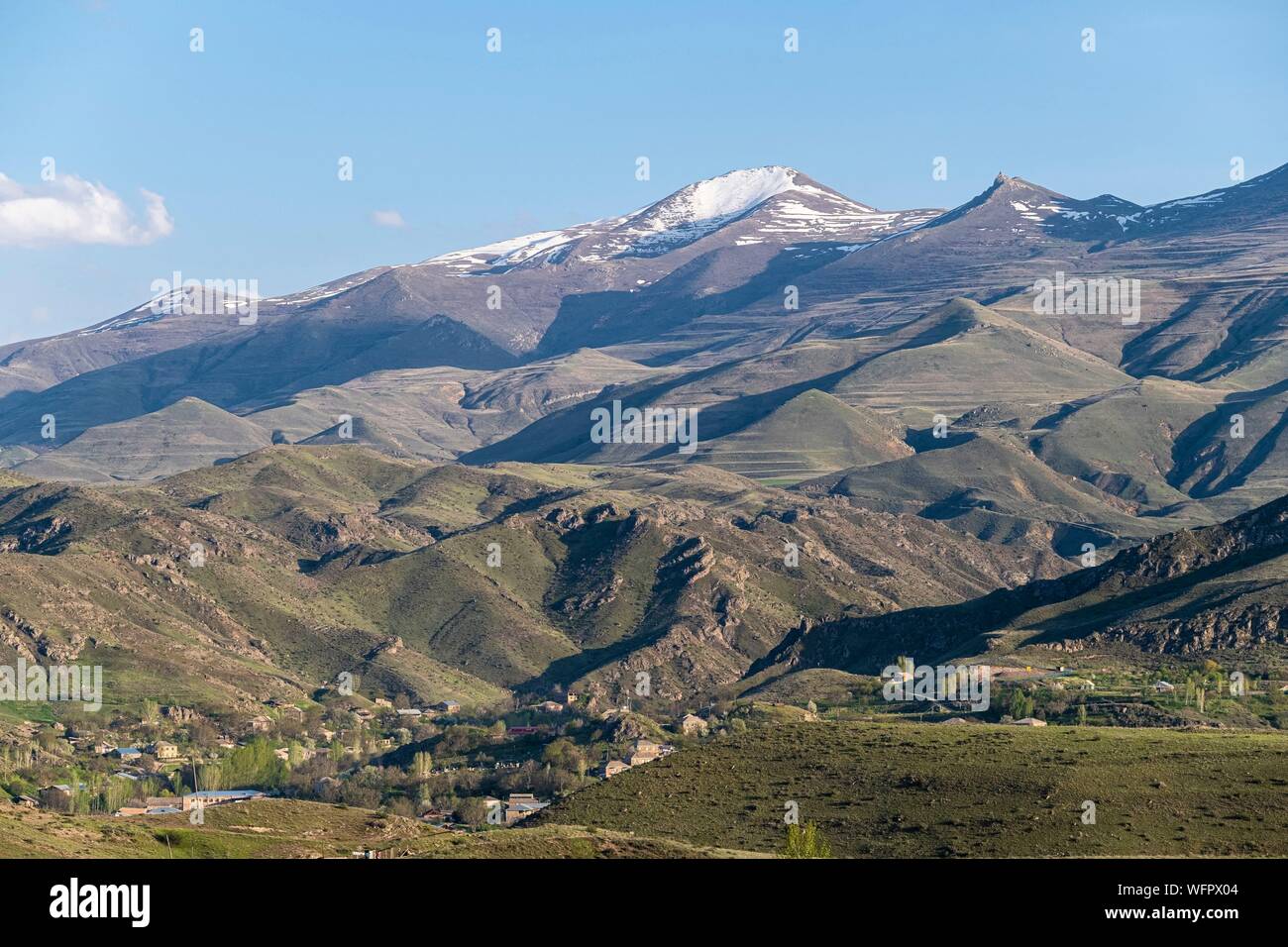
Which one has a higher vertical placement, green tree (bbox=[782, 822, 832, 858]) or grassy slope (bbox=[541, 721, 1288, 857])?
green tree (bbox=[782, 822, 832, 858])

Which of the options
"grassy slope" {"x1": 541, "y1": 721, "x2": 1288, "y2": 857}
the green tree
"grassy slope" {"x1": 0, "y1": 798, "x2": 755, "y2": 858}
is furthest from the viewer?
"grassy slope" {"x1": 541, "y1": 721, "x2": 1288, "y2": 857}

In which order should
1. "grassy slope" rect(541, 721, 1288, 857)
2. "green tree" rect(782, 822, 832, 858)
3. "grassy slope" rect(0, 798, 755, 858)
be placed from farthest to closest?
"grassy slope" rect(541, 721, 1288, 857)
"green tree" rect(782, 822, 832, 858)
"grassy slope" rect(0, 798, 755, 858)

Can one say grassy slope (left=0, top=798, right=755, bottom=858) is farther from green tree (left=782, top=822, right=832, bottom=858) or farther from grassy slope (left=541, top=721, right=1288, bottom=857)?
grassy slope (left=541, top=721, right=1288, bottom=857)

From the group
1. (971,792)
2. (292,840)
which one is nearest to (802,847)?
(292,840)

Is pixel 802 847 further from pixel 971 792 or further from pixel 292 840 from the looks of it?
pixel 971 792

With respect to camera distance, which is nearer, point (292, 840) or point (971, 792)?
point (292, 840)

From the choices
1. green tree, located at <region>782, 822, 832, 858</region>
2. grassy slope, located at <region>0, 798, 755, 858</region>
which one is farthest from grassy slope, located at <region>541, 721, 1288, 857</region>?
grassy slope, located at <region>0, 798, 755, 858</region>

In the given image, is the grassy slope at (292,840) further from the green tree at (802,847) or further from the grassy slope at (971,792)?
the grassy slope at (971,792)

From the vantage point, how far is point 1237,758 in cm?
13650

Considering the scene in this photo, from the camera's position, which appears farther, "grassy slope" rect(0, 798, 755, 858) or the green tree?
the green tree
